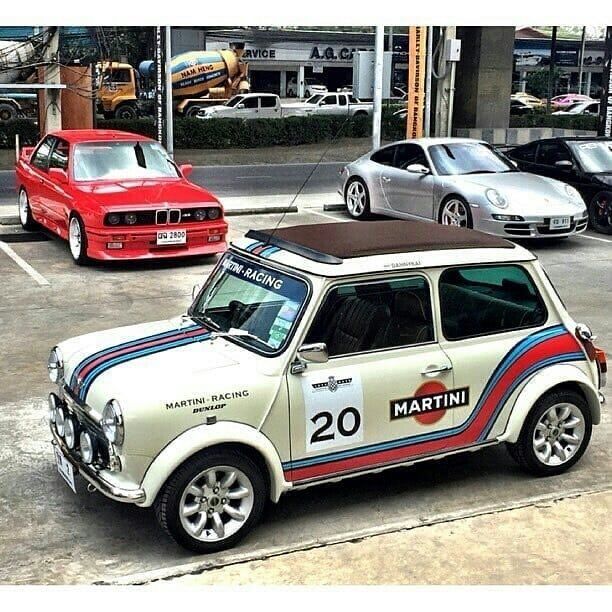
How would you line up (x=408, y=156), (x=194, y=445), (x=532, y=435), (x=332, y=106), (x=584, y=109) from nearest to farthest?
1. (x=194, y=445)
2. (x=532, y=435)
3. (x=408, y=156)
4. (x=332, y=106)
5. (x=584, y=109)

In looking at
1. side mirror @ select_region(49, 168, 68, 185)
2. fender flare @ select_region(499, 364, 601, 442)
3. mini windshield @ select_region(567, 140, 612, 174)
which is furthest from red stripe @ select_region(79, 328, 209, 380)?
mini windshield @ select_region(567, 140, 612, 174)

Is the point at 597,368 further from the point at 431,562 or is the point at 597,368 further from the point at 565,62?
the point at 565,62

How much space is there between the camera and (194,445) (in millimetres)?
4371

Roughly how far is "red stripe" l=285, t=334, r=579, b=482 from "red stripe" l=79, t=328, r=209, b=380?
3.16 feet

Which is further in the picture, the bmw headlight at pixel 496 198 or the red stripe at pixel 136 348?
the bmw headlight at pixel 496 198

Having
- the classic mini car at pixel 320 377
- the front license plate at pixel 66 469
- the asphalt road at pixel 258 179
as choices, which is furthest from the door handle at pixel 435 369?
the asphalt road at pixel 258 179

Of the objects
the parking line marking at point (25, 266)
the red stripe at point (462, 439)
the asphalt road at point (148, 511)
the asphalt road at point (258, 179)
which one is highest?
the red stripe at point (462, 439)

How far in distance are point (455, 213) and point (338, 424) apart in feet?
27.5

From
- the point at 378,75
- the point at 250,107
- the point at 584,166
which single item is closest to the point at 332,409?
the point at 584,166

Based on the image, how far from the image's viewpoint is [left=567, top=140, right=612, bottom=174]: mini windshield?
558 inches

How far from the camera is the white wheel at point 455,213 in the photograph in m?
12.5

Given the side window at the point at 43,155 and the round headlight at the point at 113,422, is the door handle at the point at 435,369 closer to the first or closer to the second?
the round headlight at the point at 113,422

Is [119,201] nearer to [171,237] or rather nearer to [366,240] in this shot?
[171,237]

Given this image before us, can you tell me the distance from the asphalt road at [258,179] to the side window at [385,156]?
3.31 m
